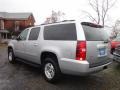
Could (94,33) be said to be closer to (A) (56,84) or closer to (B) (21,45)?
(A) (56,84)

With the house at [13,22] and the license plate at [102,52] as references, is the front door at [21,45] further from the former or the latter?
the house at [13,22]

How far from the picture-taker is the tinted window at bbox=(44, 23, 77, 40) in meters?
4.75

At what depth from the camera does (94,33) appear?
5.06 meters

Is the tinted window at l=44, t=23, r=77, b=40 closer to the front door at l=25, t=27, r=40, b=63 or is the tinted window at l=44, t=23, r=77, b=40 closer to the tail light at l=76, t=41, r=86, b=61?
the tail light at l=76, t=41, r=86, b=61

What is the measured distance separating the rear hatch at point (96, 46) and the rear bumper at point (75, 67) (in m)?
0.17

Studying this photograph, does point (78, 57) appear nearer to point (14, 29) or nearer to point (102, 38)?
point (102, 38)

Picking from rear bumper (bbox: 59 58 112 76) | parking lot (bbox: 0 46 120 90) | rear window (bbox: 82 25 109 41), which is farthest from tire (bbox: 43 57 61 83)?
Result: rear window (bbox: 82 25 109 41)

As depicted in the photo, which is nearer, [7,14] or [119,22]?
[7,14]

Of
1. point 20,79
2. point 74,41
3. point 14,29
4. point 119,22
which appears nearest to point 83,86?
point 74,41

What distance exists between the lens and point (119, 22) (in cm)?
6222

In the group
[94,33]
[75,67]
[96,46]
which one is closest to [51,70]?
[75,67]

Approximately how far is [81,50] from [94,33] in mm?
967

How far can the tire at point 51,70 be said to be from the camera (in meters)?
5.16

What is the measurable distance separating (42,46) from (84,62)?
73.8 inches
